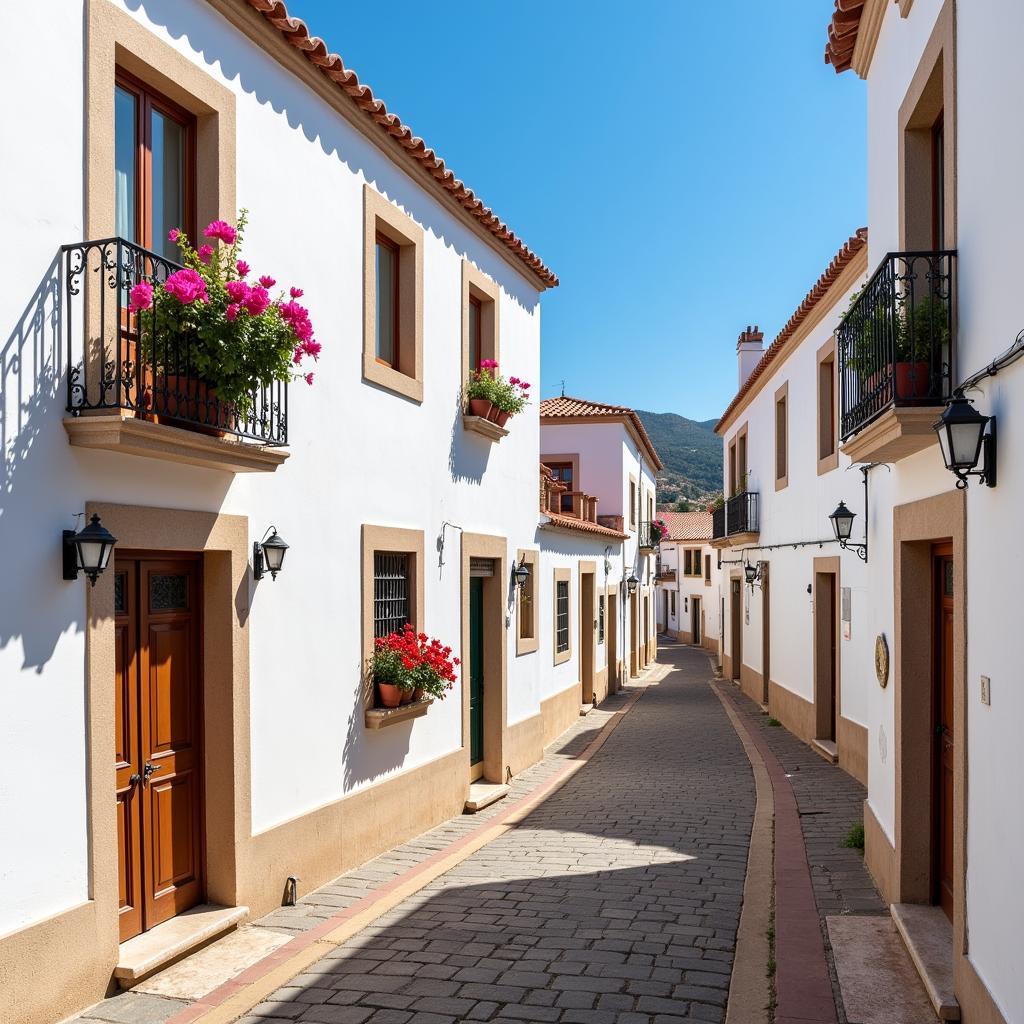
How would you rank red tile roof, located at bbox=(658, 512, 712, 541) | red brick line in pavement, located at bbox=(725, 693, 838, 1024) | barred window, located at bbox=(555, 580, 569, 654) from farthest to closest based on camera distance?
red tile roof, located at bbox=(658, 512, 712, 541)
barred window, located at bbox=(555, 580, 569, 654)
red brick line in pavement, located at bbox=(725, 693, 838, 1024)

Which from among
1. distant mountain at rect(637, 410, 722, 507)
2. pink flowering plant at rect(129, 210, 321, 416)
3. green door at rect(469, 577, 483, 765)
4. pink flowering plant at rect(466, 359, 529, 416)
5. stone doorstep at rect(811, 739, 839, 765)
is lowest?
stone doorstep at rect(811, 739, 839, 765)

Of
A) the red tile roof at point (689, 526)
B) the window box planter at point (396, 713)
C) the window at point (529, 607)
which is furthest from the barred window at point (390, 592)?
the red tile roof at point (689, 526)

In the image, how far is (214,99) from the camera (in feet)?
21.3

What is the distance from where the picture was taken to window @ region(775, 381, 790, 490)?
17703 mm

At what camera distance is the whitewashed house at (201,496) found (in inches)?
197

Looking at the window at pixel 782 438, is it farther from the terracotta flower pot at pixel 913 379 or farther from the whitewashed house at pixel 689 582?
the whitewashed house at pixel 689 582

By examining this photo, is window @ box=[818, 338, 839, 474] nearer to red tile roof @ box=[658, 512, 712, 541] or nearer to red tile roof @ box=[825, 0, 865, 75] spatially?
red tile roof @ box=[825, 0, 865, 75]

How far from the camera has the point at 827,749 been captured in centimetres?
1392

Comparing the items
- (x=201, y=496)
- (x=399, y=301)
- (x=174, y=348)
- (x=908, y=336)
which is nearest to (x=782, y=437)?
(x=399, y=301)

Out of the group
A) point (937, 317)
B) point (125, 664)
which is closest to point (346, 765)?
point (125, 664)

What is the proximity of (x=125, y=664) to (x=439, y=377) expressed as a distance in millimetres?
5248

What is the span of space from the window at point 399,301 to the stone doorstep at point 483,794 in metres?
4.46

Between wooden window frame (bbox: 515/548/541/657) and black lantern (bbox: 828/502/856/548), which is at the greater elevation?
A: black lantern (bbox: 828/502/856/548)

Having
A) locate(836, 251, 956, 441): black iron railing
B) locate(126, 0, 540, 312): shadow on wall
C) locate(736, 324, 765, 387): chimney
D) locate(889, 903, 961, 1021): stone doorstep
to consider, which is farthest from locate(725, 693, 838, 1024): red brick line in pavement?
locate(736, 324, 765, 387): chimney
